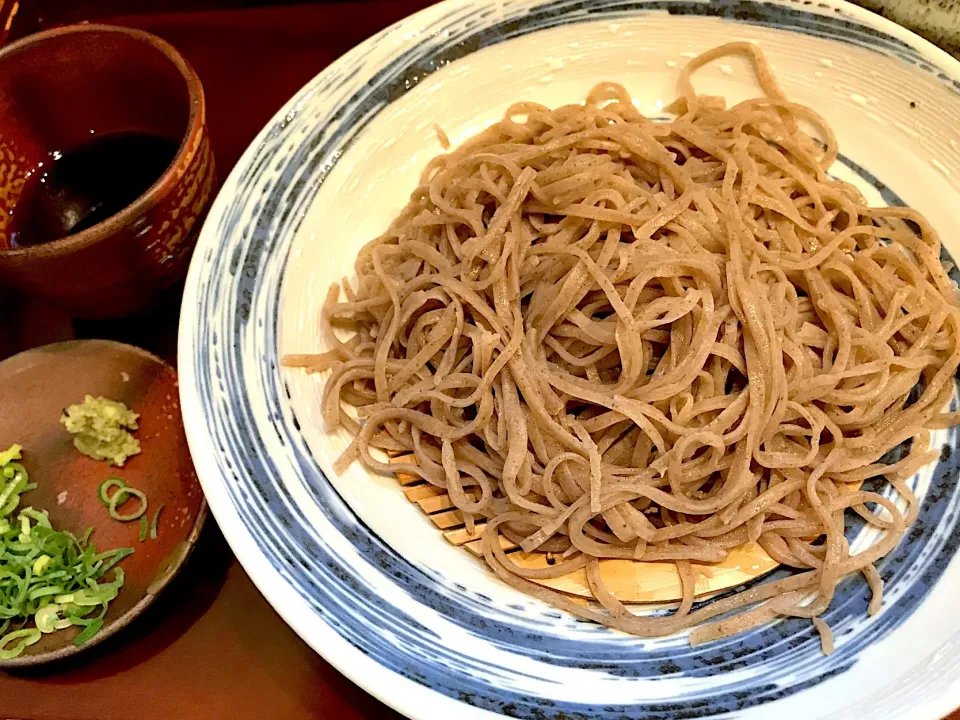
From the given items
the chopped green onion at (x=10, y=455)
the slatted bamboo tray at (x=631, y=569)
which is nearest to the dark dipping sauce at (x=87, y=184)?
the chopped green onion at (x=10, y=455)

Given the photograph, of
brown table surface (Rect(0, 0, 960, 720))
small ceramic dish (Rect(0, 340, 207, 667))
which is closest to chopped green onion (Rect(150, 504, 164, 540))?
small ceramic dish (Rect(0, 340, 207, 667))

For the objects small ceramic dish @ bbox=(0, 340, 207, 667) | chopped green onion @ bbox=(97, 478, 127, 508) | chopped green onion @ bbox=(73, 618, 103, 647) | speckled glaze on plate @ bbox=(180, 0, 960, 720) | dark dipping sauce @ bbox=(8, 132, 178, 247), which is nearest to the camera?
speckled glaze on plate @ bbox=(180, 0, 960, 720)

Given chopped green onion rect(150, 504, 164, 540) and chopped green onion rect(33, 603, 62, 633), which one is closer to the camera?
chopped green onion rect(33, 603, 62, 633)

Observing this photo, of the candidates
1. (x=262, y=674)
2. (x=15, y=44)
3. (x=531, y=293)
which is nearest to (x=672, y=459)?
(x=531, y=293)

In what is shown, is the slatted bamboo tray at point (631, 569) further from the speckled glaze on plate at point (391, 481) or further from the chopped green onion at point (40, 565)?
the chopped green onion at point (40, 565)

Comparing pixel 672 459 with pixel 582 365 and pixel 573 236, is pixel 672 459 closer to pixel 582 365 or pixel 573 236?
pixel 582 365

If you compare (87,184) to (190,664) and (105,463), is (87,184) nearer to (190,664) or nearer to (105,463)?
(105,463)

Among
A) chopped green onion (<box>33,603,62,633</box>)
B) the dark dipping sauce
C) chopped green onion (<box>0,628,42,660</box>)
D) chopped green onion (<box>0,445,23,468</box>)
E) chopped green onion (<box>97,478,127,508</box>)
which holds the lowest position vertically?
chopped green onion (<box>0,628,42,660</box>)

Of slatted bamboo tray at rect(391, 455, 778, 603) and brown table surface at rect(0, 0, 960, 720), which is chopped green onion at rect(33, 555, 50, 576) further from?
slatted bamboo tray at rect(391, 455, 778, 603)
